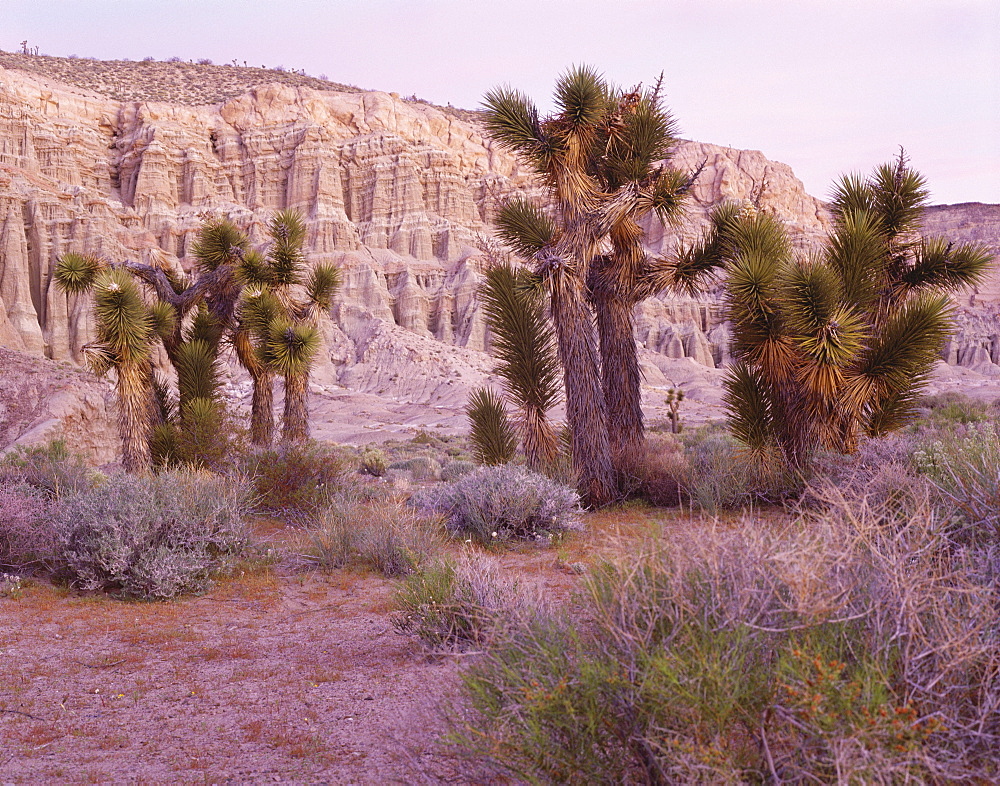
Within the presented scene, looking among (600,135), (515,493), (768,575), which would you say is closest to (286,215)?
(600,135)

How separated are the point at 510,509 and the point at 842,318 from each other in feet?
15.6

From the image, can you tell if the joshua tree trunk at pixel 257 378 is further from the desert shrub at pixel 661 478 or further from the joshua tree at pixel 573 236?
the desert shrub at pixel 661 478

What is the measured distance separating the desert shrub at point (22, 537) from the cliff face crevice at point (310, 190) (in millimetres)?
41882

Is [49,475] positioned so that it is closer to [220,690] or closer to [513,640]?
[220,690]

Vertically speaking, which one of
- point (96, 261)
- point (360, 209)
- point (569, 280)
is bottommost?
point (569, 280)

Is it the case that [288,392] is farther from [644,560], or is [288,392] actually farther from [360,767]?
[644,560]

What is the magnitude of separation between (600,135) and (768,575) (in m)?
10.2

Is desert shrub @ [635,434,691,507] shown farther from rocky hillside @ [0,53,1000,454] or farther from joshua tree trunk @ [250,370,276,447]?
rocky hillside @ [0,53,1000,454]

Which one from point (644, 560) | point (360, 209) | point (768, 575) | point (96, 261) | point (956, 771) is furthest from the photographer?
point (360, 209)

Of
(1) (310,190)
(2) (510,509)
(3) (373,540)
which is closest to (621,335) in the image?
(2) (510,509)

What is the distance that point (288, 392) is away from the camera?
16.2 metres

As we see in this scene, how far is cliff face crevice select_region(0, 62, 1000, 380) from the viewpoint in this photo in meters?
50.5

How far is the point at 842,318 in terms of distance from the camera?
9375mm

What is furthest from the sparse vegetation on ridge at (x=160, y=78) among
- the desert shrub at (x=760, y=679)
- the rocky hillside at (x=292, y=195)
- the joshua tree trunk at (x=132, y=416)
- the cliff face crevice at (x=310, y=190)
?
the desert shrub at (x=760, y=679)
